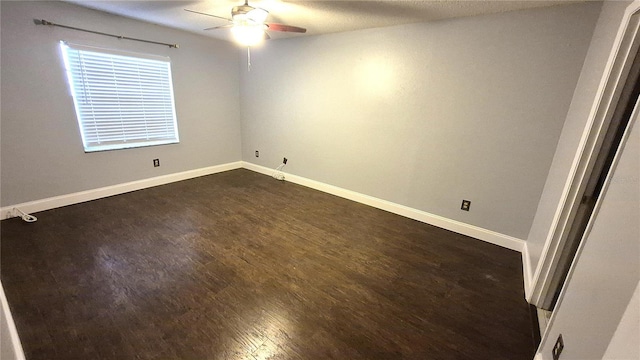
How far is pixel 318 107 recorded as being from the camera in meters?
3.77

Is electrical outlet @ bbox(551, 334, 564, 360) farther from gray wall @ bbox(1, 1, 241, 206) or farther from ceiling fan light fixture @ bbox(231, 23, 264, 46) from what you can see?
gray wall @ bbox(1, 1, 241, 206)

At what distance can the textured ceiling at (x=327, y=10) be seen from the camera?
222 cm

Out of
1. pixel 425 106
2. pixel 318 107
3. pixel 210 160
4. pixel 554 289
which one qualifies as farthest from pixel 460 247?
pixel 210 160

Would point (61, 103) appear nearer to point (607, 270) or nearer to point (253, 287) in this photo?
point (253, 287)

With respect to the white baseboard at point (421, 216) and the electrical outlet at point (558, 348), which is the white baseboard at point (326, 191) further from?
the electrical outlet at point (558, 348)

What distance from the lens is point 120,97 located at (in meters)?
3.32

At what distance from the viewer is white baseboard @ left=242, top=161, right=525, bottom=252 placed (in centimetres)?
270

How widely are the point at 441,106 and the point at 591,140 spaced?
1428 mm

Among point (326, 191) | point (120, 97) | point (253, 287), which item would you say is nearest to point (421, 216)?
point (326, 191)

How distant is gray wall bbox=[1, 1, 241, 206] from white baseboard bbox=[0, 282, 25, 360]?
182 centimetres

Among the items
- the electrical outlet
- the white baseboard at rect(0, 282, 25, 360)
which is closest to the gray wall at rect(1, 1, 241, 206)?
the white baseboard at rect(0, 282, 25, 360)

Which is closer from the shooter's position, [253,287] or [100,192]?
[253,287]

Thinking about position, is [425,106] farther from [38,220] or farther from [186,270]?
[38,220]

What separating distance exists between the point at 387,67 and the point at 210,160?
10.4 feet
